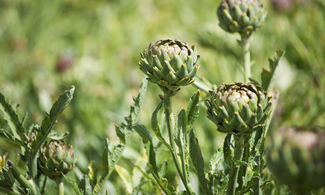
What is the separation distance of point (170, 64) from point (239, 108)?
0.10 meters

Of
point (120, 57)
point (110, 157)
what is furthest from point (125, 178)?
point (120, 57)

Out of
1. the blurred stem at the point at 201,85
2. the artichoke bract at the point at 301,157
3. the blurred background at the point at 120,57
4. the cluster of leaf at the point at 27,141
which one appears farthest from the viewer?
the blurred background at the point at 120,57

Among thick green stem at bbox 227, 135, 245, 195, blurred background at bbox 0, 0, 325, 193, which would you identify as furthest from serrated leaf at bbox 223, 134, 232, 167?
blurred background at bbox 0, 0, 325, 193

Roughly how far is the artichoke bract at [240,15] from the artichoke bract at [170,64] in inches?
6.7

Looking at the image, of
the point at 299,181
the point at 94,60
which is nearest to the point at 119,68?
the point at 94,60

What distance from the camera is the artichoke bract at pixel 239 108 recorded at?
19.4 inches

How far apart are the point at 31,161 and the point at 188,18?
1536 mm

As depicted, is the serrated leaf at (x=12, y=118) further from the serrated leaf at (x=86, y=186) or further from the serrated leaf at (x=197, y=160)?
the serrated leaf at (x=197, y=160)

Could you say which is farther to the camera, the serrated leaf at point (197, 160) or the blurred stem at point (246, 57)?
the blurred stem at point (246, 57)

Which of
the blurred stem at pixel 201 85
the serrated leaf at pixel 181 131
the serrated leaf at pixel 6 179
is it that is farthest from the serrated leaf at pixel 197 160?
the serrated leaf at pixel 6 179

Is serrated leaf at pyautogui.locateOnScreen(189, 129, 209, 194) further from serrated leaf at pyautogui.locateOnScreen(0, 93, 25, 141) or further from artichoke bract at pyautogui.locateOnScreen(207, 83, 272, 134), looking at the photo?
serrated leaf at pyautogui.locateOnScreen(0, 93, 25, 141)

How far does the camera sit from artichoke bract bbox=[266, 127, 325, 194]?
0.42 meters

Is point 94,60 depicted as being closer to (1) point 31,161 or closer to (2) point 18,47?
(2) point 18,47

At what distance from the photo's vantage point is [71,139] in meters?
1.03
